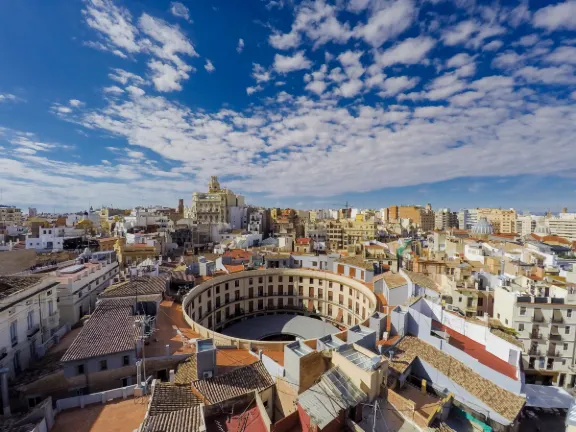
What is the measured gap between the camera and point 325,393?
1692 centimetres

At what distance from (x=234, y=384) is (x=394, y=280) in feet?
93.1

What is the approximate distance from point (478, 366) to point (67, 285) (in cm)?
4243

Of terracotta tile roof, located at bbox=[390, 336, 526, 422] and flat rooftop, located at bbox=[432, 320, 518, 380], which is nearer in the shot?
terracotta tile roof, located at bbox=[390, 336, 526, 422]

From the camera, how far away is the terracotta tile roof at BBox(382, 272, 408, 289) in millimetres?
37188

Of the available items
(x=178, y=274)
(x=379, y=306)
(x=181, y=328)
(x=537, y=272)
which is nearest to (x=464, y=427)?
(x=379, y=306)

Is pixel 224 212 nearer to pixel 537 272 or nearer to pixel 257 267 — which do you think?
pixel 257 267

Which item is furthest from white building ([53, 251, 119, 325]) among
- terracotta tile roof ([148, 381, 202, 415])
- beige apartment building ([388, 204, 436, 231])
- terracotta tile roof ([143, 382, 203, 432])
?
beige apartment building ([388, 204, 436, 231])

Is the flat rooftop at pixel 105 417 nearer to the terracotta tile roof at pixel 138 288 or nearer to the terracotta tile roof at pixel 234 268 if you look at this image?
the terracotta tile roof at pixel 138 288

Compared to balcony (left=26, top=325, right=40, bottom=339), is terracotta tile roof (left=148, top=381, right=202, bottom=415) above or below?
below

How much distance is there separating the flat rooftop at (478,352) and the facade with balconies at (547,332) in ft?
33.5

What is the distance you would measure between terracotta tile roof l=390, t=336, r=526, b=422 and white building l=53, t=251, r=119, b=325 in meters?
35.3

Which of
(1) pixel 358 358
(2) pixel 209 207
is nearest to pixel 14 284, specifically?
(1) pixel 358 358

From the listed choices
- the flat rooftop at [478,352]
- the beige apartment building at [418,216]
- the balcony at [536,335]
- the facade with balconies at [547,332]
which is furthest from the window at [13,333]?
the beige apartment building at [418,216]

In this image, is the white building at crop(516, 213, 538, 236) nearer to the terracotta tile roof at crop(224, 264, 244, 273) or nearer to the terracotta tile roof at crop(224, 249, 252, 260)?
the terracotta tile roof at crop(224, 249, 252, 260)
